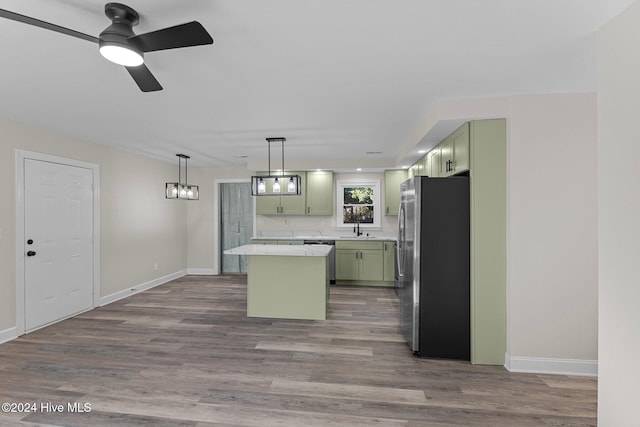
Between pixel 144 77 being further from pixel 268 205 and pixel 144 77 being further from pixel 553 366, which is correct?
pixel 268 205

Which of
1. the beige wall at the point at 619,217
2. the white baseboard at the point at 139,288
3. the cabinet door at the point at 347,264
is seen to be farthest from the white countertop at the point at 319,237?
the beige wall at the point at 619,217

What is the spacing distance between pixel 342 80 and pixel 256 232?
15.8ft

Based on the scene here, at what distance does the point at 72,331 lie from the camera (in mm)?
3678

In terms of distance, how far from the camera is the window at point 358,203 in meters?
6.46

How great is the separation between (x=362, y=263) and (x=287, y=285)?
2.16 metres

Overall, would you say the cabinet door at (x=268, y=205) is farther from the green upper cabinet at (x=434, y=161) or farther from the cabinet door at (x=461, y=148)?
the cabinet door at (x=461, y=148)

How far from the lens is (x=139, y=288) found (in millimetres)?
5488

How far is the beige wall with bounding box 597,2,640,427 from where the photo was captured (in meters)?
1.54

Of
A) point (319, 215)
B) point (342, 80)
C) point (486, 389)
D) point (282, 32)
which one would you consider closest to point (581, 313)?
point (486, 389)

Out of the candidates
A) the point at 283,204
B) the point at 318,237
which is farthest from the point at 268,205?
the point at 318,237

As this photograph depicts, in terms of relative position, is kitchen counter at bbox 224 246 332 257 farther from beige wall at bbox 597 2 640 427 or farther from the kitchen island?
beige wall at bbox 597 2 640 427

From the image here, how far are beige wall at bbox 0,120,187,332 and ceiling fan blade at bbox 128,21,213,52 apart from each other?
3241 millimetres

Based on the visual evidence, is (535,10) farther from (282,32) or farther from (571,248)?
(571,248)

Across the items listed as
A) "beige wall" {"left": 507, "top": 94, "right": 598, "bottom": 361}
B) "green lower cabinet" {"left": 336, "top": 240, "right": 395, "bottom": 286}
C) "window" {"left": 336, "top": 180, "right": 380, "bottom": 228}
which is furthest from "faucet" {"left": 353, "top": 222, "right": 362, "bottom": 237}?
"beige wall" {"left": 507, "top": 94, "right": 598, "bottom": 361}
